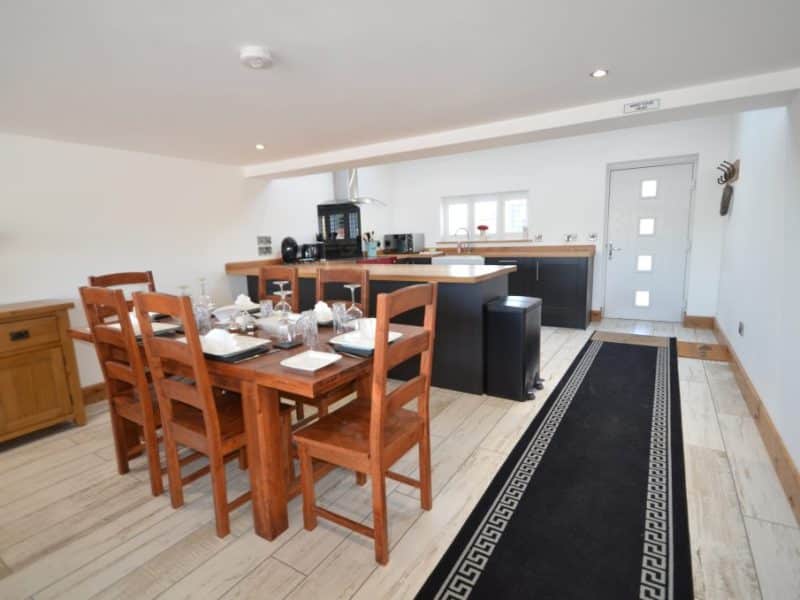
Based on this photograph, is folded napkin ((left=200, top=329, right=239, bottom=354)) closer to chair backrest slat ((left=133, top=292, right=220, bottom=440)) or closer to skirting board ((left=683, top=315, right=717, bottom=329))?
chair backrest slat ((left=133, top=292, right=220, bottom=440))

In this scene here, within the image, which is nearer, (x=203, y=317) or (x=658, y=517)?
(x=658, y=517)

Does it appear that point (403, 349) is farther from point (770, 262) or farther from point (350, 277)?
point (770, 262)

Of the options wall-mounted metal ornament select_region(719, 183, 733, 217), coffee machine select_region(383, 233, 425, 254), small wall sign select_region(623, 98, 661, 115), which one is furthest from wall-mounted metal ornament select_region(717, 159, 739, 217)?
coffee machine select_region(383, 233, 425, 254)

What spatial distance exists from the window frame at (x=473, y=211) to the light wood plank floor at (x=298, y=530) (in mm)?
3807

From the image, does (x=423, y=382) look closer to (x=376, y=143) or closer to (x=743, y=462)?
(x=743, y=462)

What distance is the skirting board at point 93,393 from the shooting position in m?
3.24

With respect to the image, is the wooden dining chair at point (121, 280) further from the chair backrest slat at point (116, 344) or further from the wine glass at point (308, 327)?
the wine glass at point (308, 327)

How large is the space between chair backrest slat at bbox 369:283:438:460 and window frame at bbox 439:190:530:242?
457cm

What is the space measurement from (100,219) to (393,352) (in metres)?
3.21

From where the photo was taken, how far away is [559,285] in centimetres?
500

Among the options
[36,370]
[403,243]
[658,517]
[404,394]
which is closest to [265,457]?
[404,394]

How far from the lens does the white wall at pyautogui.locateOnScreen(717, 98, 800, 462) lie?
2.06 metres

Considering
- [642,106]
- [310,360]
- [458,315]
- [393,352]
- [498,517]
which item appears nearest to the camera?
[393,352]

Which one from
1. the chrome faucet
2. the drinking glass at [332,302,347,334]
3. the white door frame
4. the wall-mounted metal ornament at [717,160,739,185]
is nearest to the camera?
the drinking glass at [332,302,347,334]
